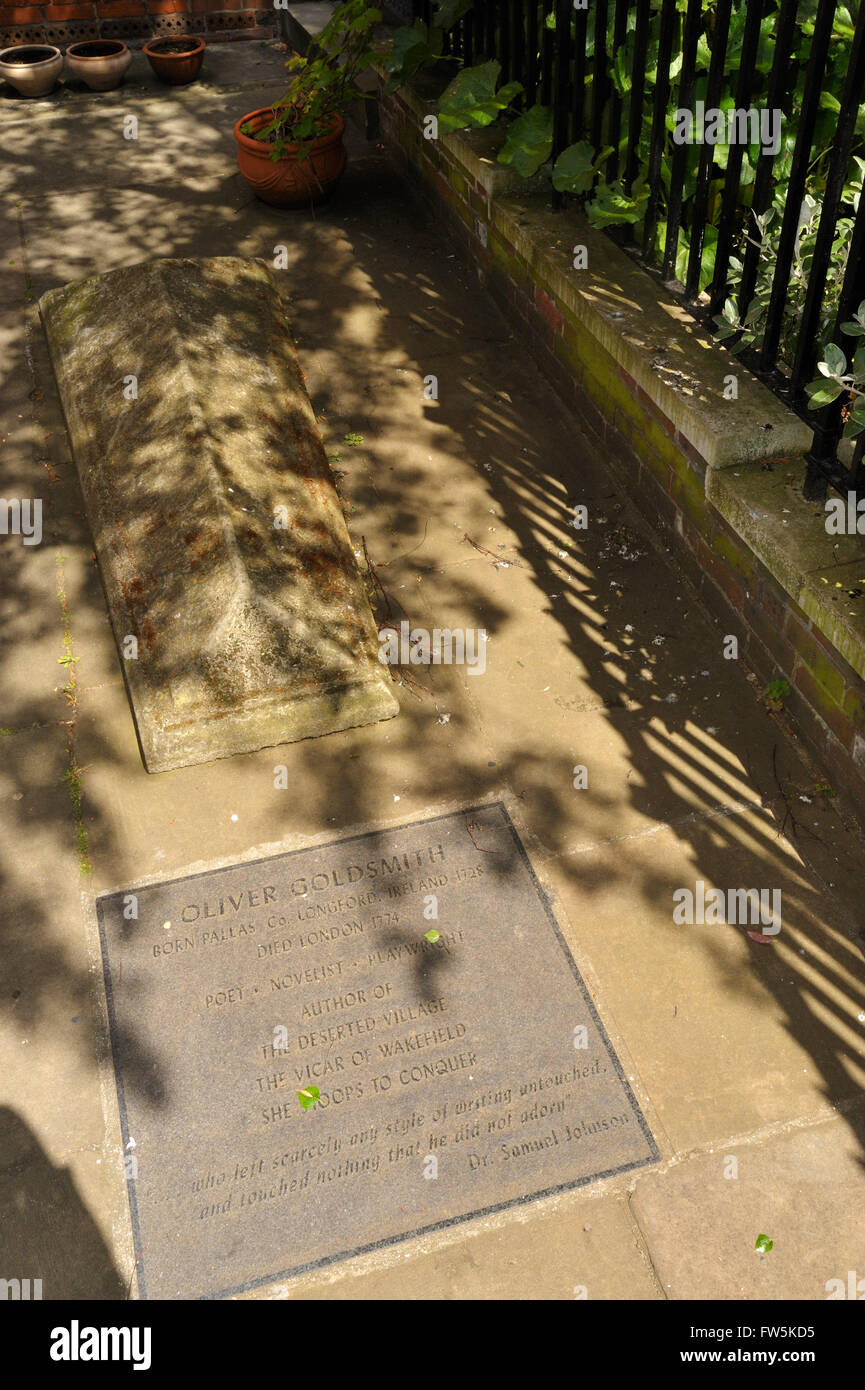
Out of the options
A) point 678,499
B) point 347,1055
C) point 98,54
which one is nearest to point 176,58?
point 98,54

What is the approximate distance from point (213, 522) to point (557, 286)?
2121mm

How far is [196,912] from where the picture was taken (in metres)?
3.83

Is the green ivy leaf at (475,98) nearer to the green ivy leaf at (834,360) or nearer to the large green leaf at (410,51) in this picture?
the large green leaf at (410,51)

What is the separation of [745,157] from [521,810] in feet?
9.17

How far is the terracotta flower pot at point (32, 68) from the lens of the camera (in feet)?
30.1

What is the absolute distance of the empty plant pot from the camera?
9.27 metres

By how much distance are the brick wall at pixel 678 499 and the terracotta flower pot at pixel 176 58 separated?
3.71m

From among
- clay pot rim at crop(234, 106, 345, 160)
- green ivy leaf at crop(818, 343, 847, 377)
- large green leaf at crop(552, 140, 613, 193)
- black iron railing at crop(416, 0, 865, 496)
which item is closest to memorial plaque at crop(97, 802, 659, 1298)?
green ivy leaf at crop(818, 343, 847, 377)

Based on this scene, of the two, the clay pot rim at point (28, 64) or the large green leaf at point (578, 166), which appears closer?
the large green leaf at point (578, 166)

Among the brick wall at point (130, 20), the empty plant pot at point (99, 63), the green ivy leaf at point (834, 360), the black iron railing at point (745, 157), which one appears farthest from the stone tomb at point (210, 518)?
the brick wall at point (130, 20)

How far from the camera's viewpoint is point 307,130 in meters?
7.13

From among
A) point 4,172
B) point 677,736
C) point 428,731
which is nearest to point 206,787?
point 428,731

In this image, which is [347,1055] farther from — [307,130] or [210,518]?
[307,130]
